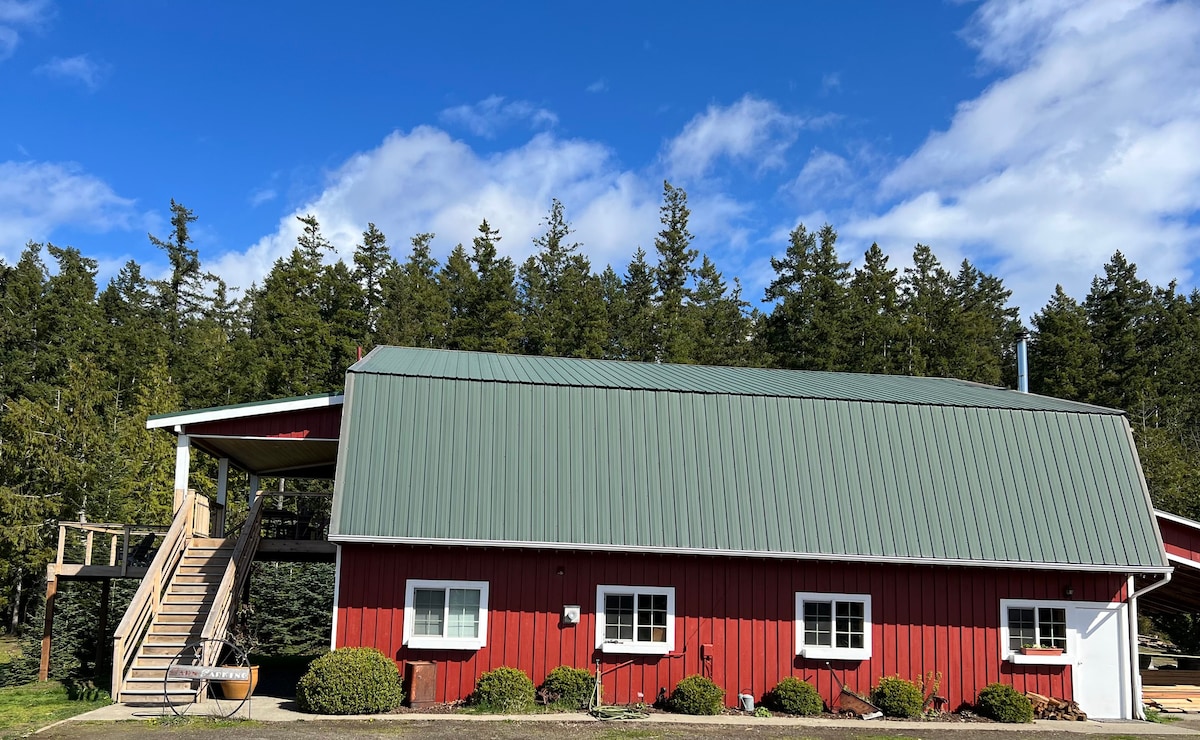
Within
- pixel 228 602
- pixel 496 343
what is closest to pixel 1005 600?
pixel 228 602

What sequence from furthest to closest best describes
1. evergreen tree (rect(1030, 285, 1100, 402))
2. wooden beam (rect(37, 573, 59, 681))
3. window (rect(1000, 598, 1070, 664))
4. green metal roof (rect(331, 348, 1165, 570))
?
evergreen tree (rect(1030, 285, 1100, 402)) < wooden beam (rect(37, 573, 59, 681)) < window (rect(1000, 598, 1070, 664)) < green metal roof (rect(331, 348, 1165, 570))

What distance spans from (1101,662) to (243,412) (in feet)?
51.3

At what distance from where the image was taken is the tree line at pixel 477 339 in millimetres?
32281

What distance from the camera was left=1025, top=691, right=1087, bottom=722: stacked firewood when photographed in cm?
1595

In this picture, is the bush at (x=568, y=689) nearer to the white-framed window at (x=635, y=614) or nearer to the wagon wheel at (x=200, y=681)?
the white-framed window at (x=635, y=614)

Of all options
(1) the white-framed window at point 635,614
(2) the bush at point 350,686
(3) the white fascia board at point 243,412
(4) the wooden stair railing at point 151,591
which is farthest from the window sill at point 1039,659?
(4) the wooden stair railing at point 151,591

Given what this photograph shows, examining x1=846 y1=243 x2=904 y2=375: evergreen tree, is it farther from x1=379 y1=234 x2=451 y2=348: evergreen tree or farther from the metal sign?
the metal sign

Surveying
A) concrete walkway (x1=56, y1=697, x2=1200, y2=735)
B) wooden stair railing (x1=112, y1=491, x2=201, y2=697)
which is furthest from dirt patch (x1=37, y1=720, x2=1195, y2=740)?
wooden stair railing (x1=112, y1=491, x2=201, y2=697)

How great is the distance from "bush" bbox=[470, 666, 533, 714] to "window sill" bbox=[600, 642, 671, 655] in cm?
140

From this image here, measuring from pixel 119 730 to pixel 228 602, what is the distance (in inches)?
137

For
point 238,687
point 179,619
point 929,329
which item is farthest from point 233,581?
point 929,329

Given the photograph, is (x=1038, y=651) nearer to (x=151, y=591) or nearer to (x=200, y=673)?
(x=200, y=673)

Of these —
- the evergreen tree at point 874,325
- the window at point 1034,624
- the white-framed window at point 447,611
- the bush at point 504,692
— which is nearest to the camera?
the bush at point 504,692

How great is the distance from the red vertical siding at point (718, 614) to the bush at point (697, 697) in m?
0.44
